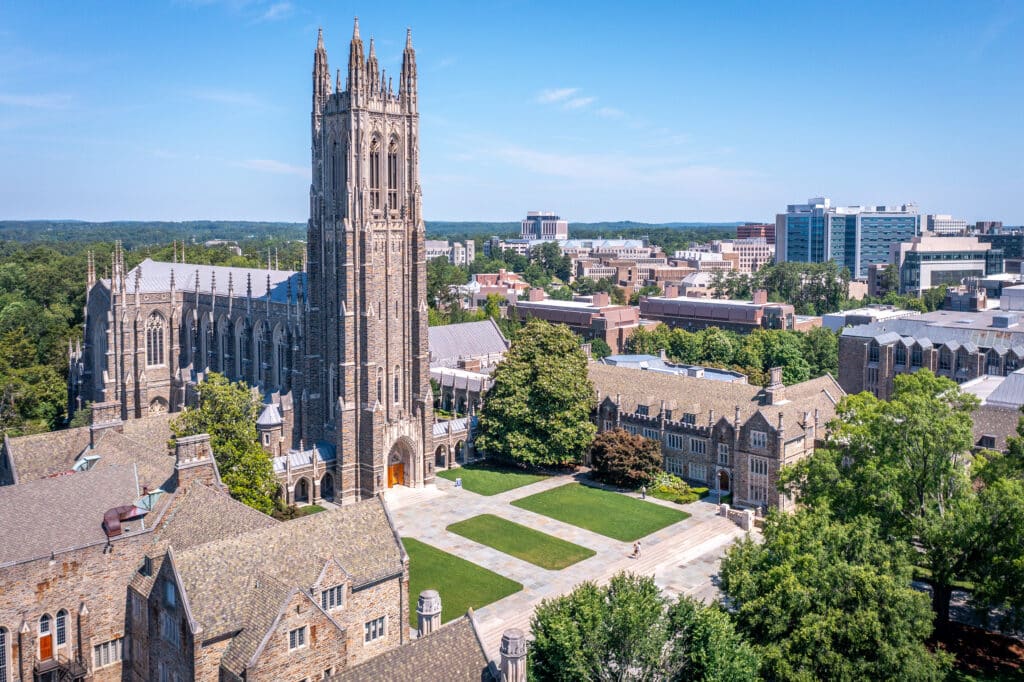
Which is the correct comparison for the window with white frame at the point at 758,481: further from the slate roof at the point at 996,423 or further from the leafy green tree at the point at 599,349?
the leafy green tree at the point at 599,349

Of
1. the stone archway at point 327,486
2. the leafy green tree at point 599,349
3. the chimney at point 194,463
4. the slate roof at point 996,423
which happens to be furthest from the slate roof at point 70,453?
the leafy green tree at point 599,349

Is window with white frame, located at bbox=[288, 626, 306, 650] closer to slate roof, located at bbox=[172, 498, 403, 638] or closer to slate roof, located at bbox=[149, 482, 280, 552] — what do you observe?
slate roof, located at bbox=[172, 498, 403, 638]

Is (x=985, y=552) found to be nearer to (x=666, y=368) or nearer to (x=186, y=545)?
(x=186, y=545)

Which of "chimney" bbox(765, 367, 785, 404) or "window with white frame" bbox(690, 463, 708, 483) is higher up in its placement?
"chimney" bbox(765, 367, 785, 404)

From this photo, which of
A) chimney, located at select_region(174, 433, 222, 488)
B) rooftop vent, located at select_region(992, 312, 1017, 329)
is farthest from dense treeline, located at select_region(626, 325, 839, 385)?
chimney, located at select_region(174, 433, 222, 488)

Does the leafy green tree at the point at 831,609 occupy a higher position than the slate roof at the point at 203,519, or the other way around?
the slate roof at the point at 203,519

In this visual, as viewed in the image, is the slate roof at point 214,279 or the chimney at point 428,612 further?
the slate roof at point 214,279

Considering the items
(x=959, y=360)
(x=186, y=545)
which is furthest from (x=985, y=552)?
(x=959, y=360)

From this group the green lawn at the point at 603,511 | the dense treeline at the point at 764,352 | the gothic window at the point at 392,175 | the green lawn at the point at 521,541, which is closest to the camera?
the green lawn at the point at 521,541
